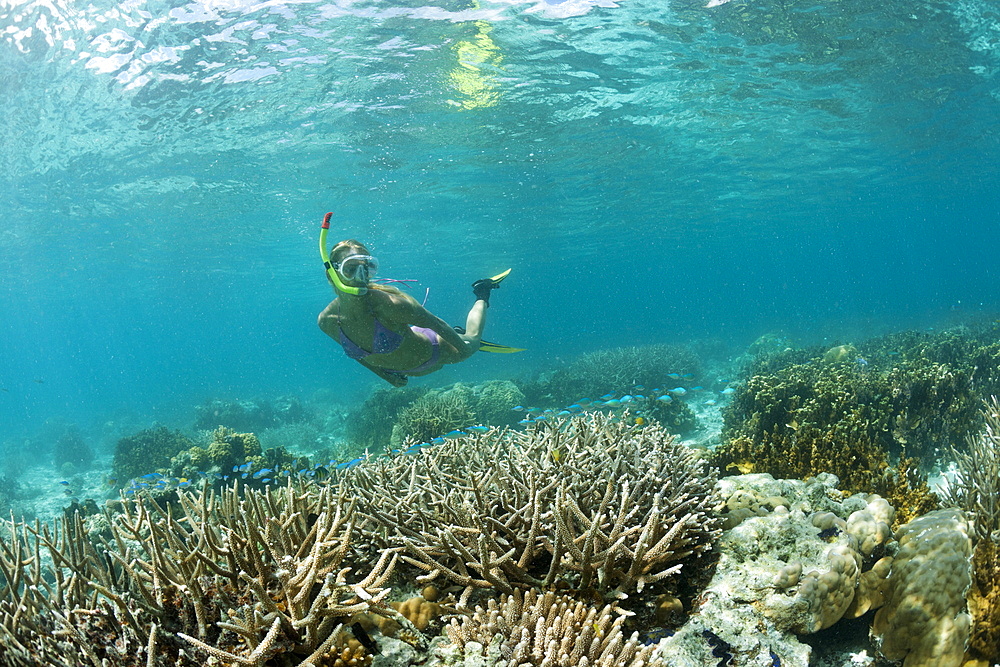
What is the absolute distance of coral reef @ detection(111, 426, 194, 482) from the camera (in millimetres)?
16281

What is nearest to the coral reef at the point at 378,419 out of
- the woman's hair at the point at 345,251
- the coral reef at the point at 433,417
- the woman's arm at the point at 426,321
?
the coral reef at the point at 433,417

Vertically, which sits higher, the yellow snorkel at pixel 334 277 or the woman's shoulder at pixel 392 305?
the yellow snorkel at pixel 334 277

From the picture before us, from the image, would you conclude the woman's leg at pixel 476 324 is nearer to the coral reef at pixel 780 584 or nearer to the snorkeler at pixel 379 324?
the snorkeler at pixel 379 324

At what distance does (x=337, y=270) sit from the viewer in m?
5.72

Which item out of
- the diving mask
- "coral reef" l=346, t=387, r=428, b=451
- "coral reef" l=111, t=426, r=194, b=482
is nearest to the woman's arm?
the diving mask

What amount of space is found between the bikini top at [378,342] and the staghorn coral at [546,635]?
403 cm

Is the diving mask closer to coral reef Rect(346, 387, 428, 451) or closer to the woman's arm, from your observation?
the woman's arm

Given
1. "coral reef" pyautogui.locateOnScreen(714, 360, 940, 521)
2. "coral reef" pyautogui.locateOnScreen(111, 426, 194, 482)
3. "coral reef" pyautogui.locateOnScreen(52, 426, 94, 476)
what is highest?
"coral reef" pyautogui.locateOnScreen(714, 360, 940, 521)

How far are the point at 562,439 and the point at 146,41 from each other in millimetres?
14868

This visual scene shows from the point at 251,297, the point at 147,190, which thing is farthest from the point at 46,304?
the point at 147,190

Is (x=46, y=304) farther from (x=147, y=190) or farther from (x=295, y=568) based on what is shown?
(x=295, y=568)

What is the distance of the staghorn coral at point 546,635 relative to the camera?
229 cm

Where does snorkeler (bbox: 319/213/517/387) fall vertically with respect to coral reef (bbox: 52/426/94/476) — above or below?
above

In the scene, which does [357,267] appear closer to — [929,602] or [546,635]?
[546,635]
